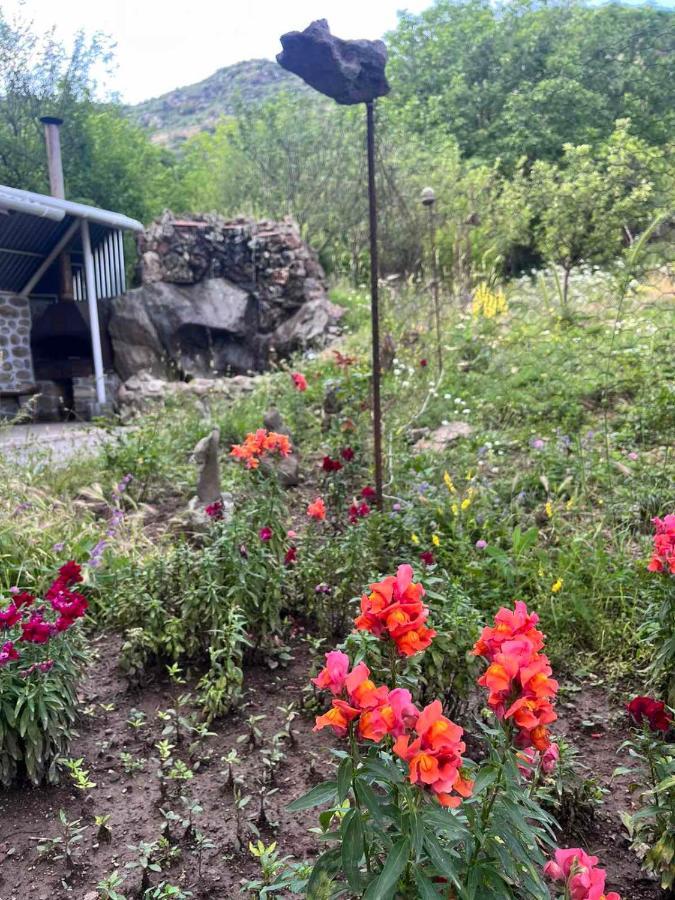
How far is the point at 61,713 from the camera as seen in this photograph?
7.23ft

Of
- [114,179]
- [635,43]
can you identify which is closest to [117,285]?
[114,179]

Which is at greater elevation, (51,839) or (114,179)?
(114,179)

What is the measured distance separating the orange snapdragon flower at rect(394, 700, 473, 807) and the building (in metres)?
8.43

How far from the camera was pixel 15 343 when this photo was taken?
9281 mm

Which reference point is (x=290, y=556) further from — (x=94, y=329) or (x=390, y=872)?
(x=94, y=329)

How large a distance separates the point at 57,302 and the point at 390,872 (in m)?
9.79

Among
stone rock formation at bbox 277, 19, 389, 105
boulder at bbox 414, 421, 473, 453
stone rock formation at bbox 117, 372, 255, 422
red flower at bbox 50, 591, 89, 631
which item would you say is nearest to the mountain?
stone rock formation at bbox 117, 372, 255, 422

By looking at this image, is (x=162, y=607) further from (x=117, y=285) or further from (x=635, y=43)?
(x=635, y=43)

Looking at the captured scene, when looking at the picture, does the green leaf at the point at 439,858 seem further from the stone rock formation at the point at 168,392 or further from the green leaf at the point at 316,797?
the stone rock formation at the point at 168,392

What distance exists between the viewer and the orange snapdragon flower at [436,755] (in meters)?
1.05

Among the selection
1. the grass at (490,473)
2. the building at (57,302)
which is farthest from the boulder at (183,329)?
the grass at (490,473)

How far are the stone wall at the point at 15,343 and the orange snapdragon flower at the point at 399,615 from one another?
28.9 feet

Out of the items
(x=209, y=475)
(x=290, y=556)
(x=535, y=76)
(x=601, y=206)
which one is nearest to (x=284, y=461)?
(x=209, y=475)

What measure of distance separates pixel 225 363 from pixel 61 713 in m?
8.18
